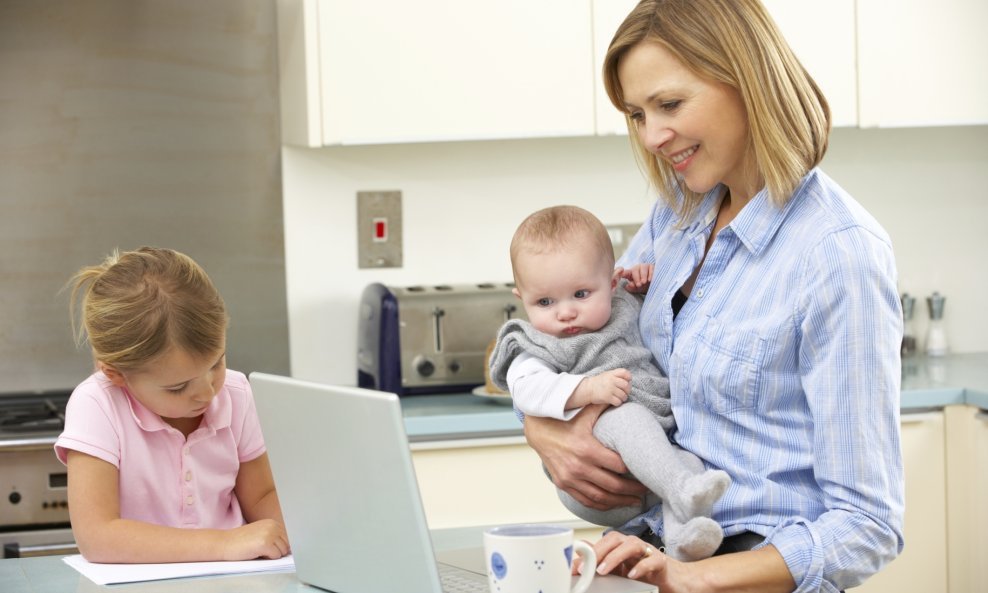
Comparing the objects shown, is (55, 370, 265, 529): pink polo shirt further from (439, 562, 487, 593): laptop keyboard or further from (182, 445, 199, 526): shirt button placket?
(439, 562, 487, 593): laptop keyboard

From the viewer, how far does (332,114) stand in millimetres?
2994

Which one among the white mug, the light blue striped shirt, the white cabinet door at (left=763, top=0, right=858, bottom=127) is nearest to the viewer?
the white mug

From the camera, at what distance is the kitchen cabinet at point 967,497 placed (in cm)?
288

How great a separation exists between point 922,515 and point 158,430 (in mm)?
1946

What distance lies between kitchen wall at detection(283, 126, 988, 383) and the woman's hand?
1.84 meters

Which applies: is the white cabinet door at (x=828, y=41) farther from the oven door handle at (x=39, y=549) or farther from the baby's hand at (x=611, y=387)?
the oven door handle at (x=39, y=549)

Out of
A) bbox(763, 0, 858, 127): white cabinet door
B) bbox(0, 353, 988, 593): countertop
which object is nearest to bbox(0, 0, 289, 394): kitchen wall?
bbox(0, 353, 988, 593): countertop

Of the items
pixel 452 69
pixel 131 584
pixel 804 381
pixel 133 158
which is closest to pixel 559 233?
pixel 804 381

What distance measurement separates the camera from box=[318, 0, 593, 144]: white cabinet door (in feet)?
A: 9.78

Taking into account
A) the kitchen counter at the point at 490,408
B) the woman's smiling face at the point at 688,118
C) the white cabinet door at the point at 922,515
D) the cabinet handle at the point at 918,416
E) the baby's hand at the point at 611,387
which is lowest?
the white cabinet door at the point at 922,515

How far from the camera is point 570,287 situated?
170 centimetres

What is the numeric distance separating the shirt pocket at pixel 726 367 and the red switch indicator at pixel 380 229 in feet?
6.56

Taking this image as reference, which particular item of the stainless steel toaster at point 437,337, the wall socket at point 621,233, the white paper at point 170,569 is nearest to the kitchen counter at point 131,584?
the white paper at point 170,569

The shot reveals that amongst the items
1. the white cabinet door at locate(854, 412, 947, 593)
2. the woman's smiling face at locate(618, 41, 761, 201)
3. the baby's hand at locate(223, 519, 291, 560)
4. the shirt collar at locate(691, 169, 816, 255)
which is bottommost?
the white cabinet door at locate(854, 412, 947, 593)
